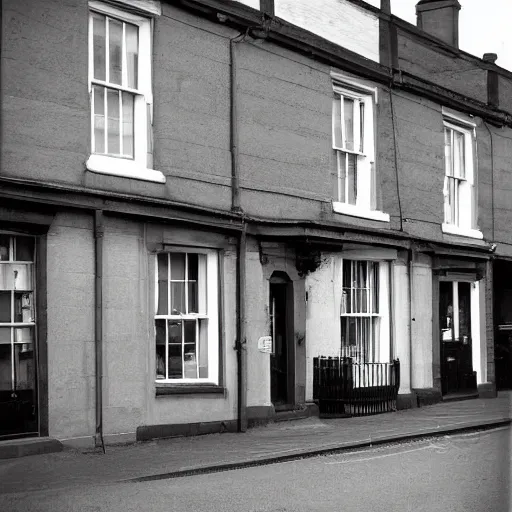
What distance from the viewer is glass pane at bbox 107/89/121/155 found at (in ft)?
50.0

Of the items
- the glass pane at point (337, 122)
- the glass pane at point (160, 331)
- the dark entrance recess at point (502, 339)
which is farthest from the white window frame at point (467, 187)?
the glass pane at point (160, 331)

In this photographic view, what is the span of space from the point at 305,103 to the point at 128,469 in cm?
837

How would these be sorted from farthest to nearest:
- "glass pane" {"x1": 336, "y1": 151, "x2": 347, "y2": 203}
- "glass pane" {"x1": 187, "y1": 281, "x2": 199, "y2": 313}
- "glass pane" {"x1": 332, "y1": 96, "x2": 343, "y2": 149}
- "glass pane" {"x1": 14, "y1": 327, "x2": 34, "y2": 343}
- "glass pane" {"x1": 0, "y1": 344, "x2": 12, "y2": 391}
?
"glass pane" {"x1": 336, "y1": 151, "x2": 347, "y2": 203}, "glass pane" {"x1": 332, "y1": 96, "x2": 343, "y2": 149}, "glass pane" {"x1": 187, "y1": 281, "x2": 199, "y2": 313}, "glass pane" {"x1": 14, "y1": 327, "x2": 34, "y2": 343}, "glass pane" {"x1": 0, "y1": 344, "x2": 12, "y2": 391}

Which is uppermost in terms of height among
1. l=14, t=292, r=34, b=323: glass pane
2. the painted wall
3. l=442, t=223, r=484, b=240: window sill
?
the painted wall

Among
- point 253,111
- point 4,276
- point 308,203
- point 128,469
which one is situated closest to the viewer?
point 128,469

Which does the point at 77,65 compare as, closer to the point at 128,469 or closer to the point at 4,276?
the point at 4,276

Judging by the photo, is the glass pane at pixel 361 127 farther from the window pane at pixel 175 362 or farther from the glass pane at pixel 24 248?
the glass pane at pixel 24 248

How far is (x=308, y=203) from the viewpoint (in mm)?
18672

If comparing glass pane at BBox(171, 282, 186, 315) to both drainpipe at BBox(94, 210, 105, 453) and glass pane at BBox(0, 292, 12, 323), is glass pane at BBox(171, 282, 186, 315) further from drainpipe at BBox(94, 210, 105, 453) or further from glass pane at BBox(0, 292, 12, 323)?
glass pane at BBox(0, 292, 12, 323)

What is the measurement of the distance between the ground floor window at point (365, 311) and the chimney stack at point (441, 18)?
24.9ft

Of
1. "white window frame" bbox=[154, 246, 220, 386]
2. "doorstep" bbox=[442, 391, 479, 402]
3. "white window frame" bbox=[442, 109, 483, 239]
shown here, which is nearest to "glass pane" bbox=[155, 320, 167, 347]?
"white window frame" bbox=[154, 246, 220, 386]

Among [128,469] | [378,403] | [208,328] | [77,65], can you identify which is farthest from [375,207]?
[128,469]

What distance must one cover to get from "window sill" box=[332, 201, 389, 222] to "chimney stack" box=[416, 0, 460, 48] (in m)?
6.93

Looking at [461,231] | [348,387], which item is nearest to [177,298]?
[348,387]
